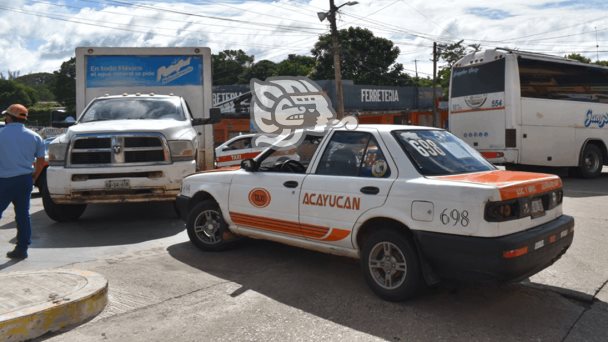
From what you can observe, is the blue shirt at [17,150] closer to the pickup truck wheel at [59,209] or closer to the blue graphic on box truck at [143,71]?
the pickup truck wheel at [59,209]

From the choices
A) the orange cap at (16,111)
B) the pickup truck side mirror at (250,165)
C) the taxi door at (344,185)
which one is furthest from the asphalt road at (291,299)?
the orange cap at (16,111)

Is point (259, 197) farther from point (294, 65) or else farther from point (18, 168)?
point (294, 65)

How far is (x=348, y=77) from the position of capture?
55094 mm

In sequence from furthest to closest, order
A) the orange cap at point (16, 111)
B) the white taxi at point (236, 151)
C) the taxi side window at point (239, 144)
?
the taxi side window at point (239, 144) → the white taxi at point (236, 151) → the orange cap at point (16, 111)

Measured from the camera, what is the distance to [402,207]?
14.0ft

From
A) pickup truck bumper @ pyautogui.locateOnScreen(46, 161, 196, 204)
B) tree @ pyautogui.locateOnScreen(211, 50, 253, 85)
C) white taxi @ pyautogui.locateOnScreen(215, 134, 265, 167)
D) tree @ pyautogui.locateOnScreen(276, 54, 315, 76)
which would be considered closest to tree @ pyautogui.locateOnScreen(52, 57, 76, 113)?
tree @ pyautogui.locateOnScreen(211, 50, 253, 85)

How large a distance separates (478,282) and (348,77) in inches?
2063

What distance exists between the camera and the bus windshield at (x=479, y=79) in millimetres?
13231

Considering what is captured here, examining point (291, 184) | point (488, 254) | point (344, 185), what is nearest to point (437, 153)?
point (344, 185)

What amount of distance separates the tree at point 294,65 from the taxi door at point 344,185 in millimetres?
61991

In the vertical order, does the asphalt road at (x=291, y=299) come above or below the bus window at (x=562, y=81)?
below

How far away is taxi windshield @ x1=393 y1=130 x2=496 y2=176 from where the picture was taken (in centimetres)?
450

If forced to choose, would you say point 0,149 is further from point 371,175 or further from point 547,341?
point 547,341

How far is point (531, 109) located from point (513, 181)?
10274mm
